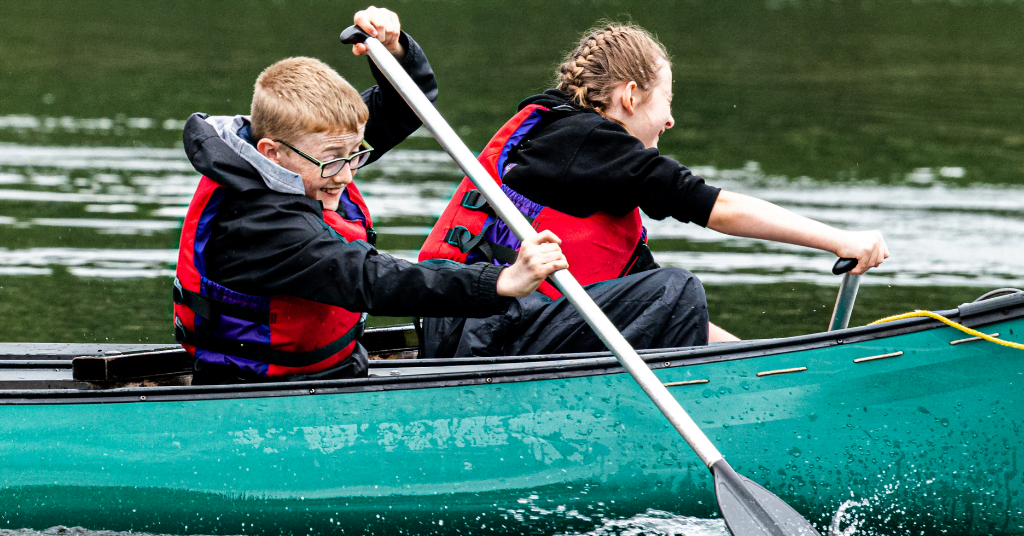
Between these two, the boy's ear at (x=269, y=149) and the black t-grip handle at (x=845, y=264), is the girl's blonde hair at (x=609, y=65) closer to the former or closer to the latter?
the black t-grip handle at (x=845, y=264)

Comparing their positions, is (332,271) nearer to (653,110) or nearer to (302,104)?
(302,104)

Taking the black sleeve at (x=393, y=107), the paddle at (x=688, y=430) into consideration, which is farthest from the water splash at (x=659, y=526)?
the black sleeve at (x=393, y=107)

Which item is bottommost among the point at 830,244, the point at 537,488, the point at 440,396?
the point at 537,488

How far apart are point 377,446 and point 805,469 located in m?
1.16

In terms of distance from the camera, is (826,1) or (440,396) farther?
(826,1)

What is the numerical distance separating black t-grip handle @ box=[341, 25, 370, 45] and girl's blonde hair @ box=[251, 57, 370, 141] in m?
0.14

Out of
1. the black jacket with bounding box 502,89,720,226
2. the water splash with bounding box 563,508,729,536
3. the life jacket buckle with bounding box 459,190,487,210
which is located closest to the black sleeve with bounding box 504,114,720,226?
the black jacket with bounding box 502,89,720,226

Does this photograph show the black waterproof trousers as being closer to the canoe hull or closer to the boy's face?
the canoe hull

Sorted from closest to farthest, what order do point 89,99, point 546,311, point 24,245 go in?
point 546,311 < point 24,245 < point 89,99

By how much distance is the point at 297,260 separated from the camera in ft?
10.0

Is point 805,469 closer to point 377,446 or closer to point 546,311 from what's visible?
point 546,311

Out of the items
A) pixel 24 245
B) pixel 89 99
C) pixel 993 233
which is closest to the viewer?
pixel 24 245

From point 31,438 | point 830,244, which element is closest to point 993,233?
point 830,244

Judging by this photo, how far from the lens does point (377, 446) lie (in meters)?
3.25
